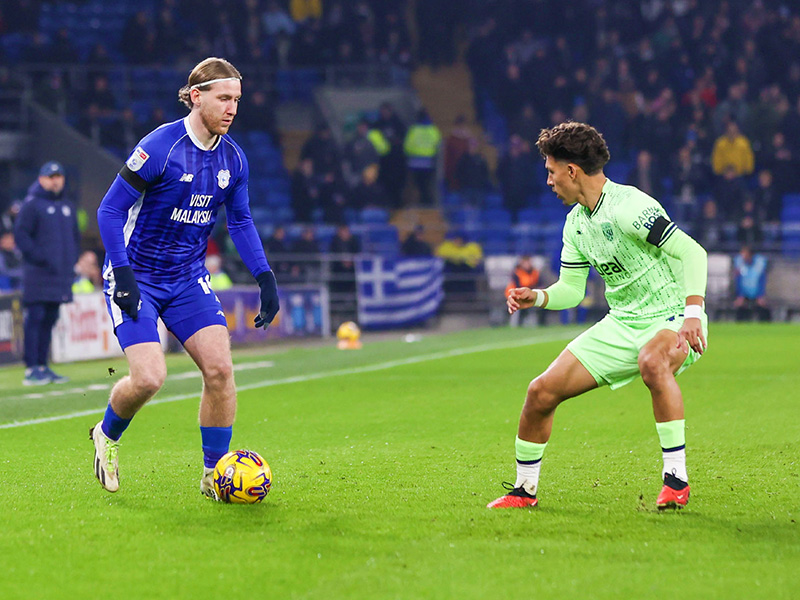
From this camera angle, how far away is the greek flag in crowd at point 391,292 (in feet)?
70.9

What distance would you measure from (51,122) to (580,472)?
20120mm

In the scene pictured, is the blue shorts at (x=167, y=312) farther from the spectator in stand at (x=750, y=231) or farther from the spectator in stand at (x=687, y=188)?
the spectator in stand at (x=687, y=188)

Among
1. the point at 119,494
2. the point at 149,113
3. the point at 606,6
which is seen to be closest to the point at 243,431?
the point at 119,494

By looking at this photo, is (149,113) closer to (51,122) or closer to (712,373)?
(51,122)

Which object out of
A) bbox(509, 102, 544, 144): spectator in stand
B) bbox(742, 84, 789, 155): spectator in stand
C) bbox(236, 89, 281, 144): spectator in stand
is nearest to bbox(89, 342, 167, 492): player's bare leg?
bbox(509, 102, 544, 144): spectator in stand

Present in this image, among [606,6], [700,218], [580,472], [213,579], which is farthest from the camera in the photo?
[606,6]

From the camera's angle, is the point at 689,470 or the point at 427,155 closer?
the point at 689,470

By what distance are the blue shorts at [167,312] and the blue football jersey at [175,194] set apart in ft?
0.22

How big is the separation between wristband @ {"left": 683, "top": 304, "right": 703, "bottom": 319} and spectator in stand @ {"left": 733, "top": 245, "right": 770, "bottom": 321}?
58.7 ft

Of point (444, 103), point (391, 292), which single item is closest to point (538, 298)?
point (391, 292)

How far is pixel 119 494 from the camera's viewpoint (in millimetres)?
6137

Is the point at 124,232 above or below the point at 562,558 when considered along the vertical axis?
above

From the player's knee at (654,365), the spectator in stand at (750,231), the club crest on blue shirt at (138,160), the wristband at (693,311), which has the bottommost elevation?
the spectator in stand at (750,231)

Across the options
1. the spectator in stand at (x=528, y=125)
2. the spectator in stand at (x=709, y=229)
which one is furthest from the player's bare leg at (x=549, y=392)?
the spectator in stand at (x=528, y=125)
